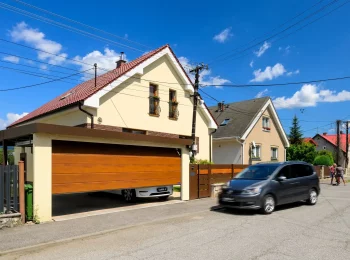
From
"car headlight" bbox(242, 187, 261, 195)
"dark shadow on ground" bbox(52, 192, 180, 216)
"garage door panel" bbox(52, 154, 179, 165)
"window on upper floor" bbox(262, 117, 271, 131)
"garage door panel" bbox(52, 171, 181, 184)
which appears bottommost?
"dark shadow on ground" bbox(52, 192, 180, 216)

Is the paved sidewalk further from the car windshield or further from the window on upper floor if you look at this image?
the window on upper floor

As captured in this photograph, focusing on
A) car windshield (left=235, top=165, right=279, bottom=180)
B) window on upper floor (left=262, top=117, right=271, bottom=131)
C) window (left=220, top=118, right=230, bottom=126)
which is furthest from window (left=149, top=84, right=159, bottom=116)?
window on upper floor (left=262, top=117, right=271, bottom=131)

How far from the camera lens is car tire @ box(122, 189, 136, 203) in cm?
1270

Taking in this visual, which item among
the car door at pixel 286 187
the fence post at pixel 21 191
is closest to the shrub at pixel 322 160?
the car door at pixel 286 187

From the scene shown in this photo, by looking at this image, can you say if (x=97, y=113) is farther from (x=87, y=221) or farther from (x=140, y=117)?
(x=87, y=221)

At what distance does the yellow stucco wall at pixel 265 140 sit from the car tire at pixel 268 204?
56.0 ft

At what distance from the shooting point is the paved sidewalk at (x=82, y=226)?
717 cm

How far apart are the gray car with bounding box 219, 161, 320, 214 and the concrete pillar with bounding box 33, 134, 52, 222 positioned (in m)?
5.47

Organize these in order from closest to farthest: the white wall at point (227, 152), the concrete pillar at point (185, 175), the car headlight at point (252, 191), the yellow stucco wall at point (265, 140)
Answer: the car headlight at point (252, 191) → the concrete pillar at point (185, 175) → the white wall at point (227, 152) → the yellow stucco wall at point (265, 140)

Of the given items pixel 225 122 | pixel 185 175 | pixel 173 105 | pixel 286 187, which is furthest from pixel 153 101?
pixel 225 122

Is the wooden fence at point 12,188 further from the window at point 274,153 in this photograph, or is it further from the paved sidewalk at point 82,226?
the window at point 274,153

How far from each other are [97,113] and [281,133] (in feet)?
71.8

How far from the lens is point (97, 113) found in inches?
636

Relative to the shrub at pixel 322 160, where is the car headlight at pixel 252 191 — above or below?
above
